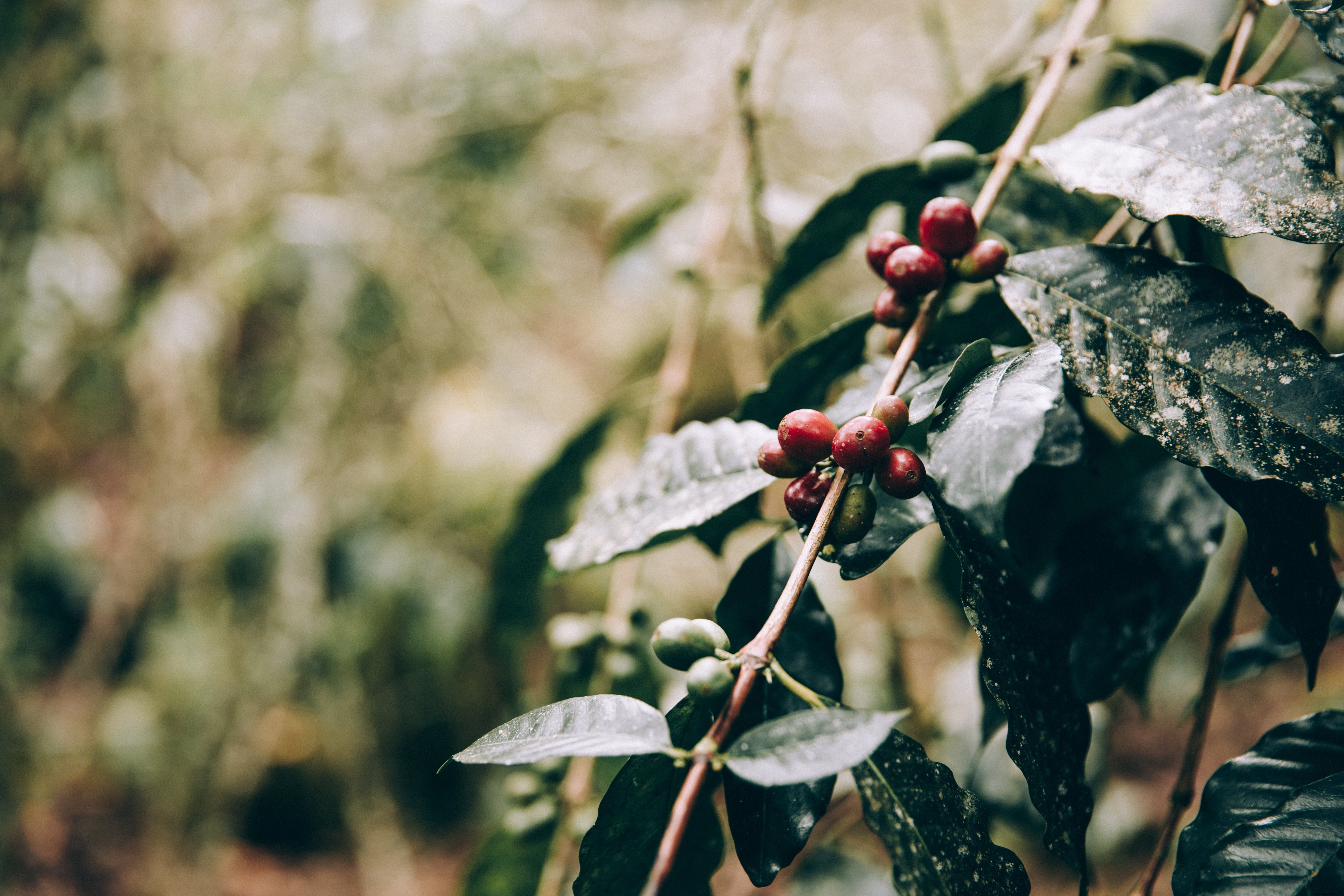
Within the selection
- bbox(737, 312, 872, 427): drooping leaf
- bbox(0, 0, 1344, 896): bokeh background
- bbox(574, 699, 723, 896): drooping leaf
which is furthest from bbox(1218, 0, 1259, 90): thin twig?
bbox(0, 0, 1344, 896): bokeh background

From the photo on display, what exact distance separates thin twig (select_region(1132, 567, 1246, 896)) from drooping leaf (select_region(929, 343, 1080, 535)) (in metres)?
0.20

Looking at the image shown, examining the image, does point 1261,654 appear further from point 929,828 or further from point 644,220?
point 644,220

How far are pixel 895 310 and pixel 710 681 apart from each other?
241 millimetres

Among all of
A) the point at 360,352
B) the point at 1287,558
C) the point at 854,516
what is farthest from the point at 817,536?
the point at 360,352

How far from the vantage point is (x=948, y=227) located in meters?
0.41

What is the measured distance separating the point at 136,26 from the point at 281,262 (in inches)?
24.8

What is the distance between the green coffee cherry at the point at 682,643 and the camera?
13.4 inches

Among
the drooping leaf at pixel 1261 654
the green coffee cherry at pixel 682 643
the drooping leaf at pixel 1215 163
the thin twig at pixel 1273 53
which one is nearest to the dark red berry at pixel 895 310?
the drooping leaf at pixel 1215 163

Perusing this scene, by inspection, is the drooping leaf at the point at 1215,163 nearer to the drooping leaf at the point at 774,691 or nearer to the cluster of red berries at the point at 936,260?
the cluster of red berries at the point at 936,260

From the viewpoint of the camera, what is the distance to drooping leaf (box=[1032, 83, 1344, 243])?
336mm

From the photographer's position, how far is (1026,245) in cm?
50

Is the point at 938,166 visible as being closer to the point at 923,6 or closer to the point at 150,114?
the point at 923,6

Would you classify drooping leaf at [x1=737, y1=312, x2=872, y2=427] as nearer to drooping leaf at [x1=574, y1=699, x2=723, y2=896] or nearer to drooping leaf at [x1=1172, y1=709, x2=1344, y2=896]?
drooping leaf at [x1=574, y1=699, x2=723, y2=896]

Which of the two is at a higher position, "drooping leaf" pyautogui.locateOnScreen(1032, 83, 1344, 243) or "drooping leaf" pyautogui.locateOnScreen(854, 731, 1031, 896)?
"drooping leaf" pyautogui.locateOnScreen(1032, 83, 1344, 243)
